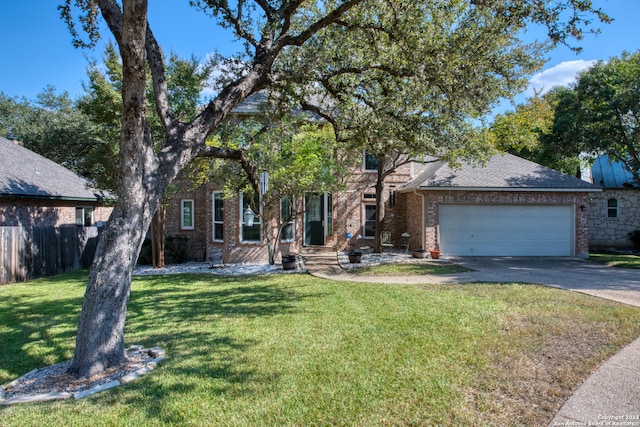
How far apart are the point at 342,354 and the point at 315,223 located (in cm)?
1200

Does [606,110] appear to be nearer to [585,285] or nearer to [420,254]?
[420,254]

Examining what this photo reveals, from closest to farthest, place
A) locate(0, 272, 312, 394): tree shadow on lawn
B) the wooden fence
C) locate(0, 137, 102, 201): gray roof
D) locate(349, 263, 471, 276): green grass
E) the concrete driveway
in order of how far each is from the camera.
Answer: locate(0, 272, 312, 394): tree shadow on lawn, the concrete driveway, locate(349, 263, 471, 276): green grass, the wooden fence, locate(0, 137, 102, 201): gray roof

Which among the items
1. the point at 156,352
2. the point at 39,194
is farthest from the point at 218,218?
the point at 156,352

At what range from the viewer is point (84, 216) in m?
17.3

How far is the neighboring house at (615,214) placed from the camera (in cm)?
1934

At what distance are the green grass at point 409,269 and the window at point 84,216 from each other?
12690 mm

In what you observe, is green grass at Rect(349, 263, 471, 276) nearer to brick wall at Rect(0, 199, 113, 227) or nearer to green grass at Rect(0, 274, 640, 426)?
green grass at Rect(0, 274, 640, 426)

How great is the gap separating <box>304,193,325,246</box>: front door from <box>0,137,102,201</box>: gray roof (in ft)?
27.6

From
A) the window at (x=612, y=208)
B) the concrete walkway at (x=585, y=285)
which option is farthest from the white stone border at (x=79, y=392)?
the window at (x=612, y=208)

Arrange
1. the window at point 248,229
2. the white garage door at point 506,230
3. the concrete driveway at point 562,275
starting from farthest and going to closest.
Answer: the white garage door at point 506,230, the window at point 248,229, the concrete driveway at point 562,275

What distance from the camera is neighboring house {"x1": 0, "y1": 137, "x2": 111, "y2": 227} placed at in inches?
512

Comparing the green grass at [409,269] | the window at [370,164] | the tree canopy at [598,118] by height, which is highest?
the tree canopy at [598,118]

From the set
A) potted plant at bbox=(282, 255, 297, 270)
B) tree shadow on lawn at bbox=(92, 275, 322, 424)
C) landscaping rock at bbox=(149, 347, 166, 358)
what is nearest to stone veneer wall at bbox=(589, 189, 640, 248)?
potted plant at bbox=(282, 255, 297, 270)

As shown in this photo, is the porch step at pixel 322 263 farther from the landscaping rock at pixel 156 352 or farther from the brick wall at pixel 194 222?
the landscaping rock at pixel 156 352
